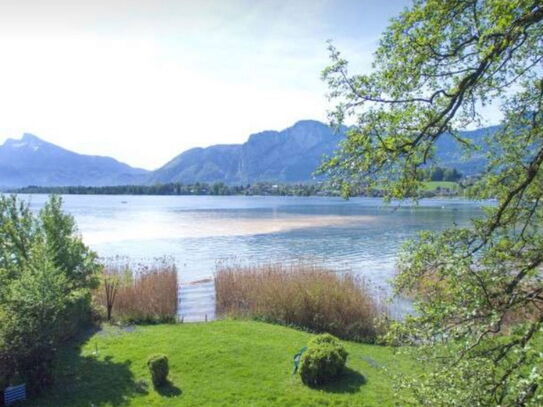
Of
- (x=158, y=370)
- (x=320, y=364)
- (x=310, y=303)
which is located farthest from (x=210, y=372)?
(x=310, y=303)

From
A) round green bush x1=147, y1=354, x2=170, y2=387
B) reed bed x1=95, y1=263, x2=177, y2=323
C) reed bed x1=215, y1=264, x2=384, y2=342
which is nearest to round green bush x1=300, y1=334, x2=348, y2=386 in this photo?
round green bush x1=147, y1=354, x2=170, y2=387

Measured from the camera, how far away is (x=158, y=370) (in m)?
10.6

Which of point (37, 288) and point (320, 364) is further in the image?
point (320, 364)

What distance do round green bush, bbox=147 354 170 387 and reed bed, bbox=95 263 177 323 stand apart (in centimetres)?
739

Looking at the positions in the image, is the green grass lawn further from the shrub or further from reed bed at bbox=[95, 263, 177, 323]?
reed bed at bbox=[95, 263, 177, 323]

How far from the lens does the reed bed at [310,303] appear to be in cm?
1645

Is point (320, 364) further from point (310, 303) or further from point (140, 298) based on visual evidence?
point (140, 298)

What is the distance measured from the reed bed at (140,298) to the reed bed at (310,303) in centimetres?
256

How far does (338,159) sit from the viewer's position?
5.49 m

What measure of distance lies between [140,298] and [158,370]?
28.8 feet

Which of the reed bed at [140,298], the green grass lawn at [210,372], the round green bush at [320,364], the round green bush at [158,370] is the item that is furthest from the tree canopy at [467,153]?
the reed bed at [140,298]

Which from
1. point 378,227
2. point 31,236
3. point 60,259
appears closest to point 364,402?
point 60,259

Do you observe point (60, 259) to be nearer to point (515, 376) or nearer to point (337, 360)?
point (337, 360)

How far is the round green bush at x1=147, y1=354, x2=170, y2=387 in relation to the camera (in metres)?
10.6
